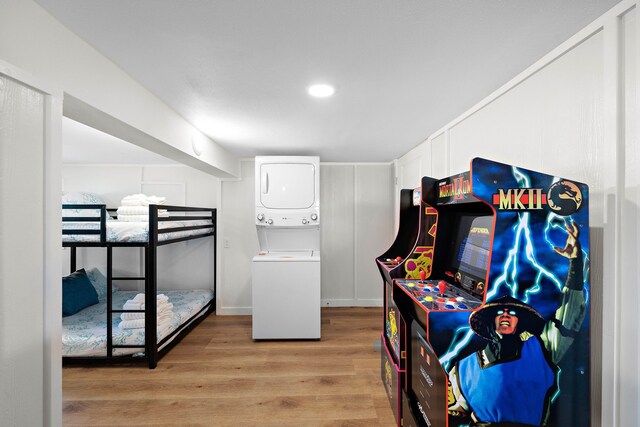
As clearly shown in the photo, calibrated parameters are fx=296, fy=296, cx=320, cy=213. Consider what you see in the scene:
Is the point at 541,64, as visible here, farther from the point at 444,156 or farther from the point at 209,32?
the point at 209,32

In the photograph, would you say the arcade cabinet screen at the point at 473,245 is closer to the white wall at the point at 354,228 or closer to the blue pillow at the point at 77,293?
the white wall at the point at 354,228

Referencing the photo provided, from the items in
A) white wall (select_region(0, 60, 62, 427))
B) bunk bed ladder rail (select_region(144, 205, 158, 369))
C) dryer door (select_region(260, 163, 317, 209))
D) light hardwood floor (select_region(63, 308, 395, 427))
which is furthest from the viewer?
dryer door (select_region(260, 163, 317, 209))

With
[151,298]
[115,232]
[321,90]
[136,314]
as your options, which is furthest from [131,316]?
[321,90]

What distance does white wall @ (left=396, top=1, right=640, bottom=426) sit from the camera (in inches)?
41.4

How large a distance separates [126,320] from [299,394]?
6.00 feet

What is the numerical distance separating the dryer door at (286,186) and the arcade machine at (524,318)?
2.47 m

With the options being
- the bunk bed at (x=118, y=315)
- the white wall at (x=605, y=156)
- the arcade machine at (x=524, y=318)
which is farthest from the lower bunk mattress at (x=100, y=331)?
the white wall at (x=605, y=156)

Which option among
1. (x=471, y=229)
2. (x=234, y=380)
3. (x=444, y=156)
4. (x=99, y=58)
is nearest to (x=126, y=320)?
(x=234, y=380)

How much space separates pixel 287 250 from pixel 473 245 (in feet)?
8.60

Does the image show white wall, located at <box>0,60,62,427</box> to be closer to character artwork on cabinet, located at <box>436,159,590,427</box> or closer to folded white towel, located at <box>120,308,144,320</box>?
character artwork on cabinet, located at <box>436,159,590,427</box>

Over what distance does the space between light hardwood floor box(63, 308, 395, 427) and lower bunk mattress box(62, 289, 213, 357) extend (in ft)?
0.53

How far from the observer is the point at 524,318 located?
110 centimetres

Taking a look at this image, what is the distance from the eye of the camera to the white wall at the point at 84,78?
1.03m

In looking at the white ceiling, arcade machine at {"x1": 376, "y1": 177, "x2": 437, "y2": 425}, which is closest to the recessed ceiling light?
the white ceiling
